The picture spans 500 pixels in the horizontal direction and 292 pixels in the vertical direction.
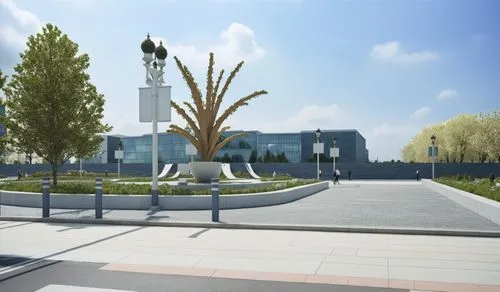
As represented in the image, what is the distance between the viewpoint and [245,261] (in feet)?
25.5

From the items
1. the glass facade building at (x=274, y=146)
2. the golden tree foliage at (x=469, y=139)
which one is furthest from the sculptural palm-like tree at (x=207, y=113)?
the glass facade building at (x=274, y=146)

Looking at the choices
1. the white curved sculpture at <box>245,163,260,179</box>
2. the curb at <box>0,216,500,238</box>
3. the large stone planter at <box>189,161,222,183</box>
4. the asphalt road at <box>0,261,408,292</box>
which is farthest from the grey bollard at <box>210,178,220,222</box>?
the white curved sculpture at <box>245,163,260,179</box>

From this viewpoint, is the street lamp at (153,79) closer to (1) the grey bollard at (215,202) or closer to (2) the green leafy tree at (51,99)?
(1) the grey bollard at (215,202)

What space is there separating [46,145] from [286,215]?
39.7ft

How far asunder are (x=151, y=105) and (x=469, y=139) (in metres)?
66.0

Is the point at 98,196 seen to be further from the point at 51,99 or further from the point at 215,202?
the point at 51,99

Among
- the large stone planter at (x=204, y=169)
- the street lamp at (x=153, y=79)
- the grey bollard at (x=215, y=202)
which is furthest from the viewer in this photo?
the large stone planter at (x=204, y=169)

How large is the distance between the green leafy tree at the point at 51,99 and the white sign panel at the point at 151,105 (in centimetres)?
560

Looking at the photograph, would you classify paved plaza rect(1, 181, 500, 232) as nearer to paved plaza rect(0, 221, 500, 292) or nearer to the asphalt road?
paved plaza rect(0, 221, 500, 292)

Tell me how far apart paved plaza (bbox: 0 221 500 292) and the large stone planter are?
10.9 metres

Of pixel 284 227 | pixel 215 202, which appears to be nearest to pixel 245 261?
pixel 284 227

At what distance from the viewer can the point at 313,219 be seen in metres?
13.0

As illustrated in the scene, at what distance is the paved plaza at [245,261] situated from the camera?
6.29m

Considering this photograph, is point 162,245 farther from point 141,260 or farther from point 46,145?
point 46,145
